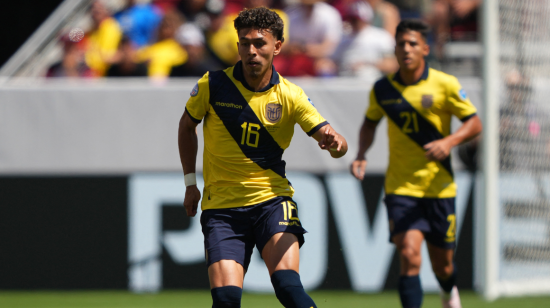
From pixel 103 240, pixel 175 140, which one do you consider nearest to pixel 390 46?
pixel 175 140

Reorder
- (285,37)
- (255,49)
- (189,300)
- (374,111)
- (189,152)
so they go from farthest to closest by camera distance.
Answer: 1. (285,37)
2. (189,300)
3. (374,111)
4. (189,152)
5. (255,49)

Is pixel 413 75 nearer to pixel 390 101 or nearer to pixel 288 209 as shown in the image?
pixel 390 101

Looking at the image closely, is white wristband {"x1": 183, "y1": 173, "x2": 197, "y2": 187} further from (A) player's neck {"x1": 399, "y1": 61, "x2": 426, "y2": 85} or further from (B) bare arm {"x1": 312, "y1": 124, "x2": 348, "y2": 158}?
(A) player's neck {"x1": 399, "y1": 61, "x2": 426, "y2": 85}

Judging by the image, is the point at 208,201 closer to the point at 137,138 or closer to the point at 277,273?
the point at 277,273

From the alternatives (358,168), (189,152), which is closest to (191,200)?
(189,152)

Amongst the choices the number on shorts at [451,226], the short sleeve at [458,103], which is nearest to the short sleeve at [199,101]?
the short sleeve at [458,103]

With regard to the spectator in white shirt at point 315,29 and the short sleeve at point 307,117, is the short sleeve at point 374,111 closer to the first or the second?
the short sleeve at point 307,117

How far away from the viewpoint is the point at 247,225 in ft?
13.8

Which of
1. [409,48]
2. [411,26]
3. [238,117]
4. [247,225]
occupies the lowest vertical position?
[247,225]

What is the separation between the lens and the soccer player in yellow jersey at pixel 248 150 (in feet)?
13.4

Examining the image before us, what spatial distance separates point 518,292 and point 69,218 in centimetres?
518

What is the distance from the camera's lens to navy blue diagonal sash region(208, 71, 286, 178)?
Result: 4.18 m

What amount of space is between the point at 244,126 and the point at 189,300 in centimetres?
386

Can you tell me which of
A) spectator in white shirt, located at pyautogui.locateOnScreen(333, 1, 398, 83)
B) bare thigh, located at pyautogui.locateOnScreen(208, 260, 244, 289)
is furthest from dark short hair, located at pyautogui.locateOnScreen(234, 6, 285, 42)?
spectator in white shirt, located at pyautogui.locateOnScreen(333, 1, 398, 83)
